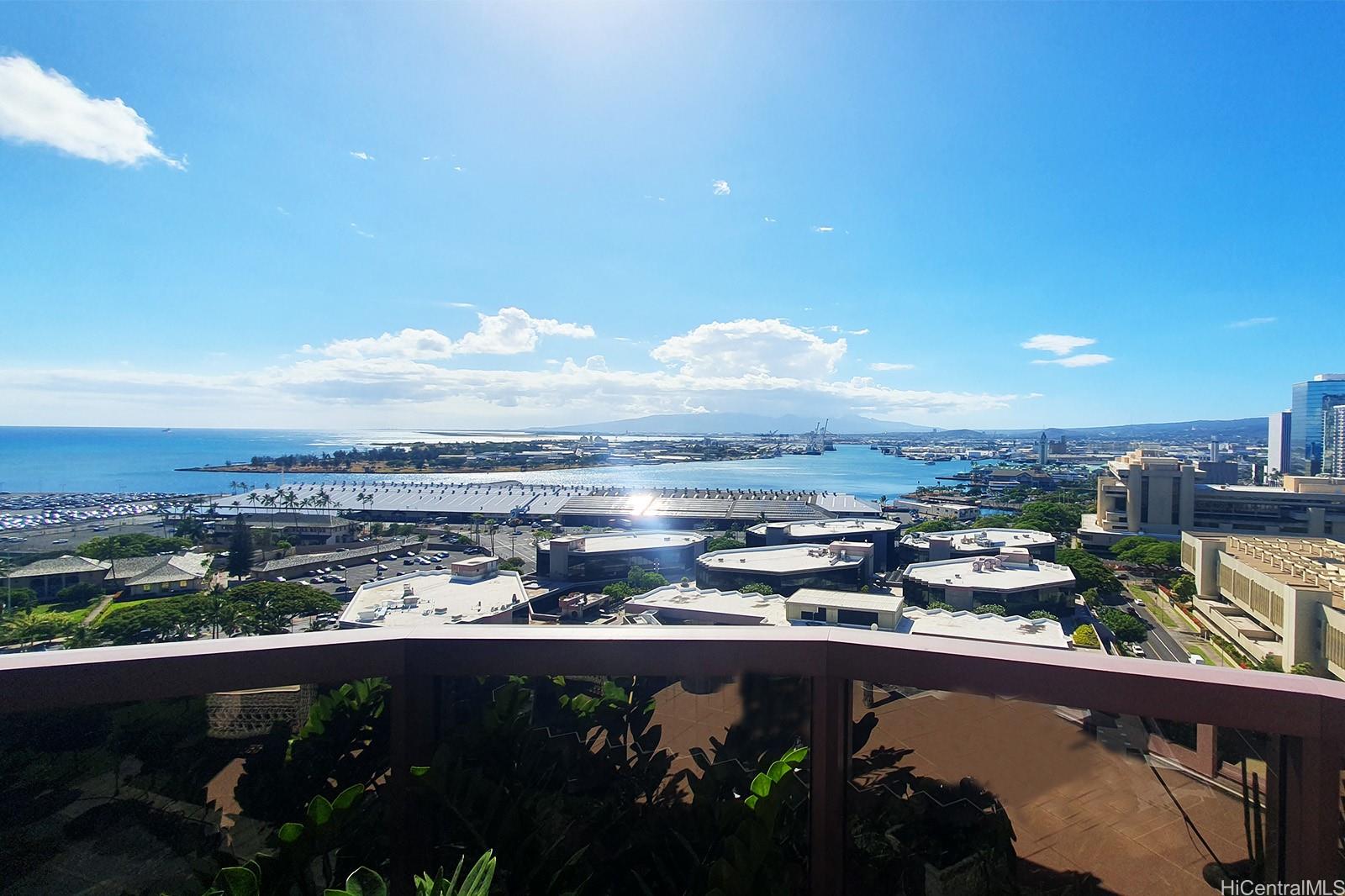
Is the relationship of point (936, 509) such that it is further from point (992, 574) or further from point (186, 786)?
point (186, 786)

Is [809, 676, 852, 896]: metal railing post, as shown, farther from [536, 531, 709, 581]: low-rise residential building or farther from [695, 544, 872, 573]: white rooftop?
[536, 531, 709, 581]: low-rise residential building

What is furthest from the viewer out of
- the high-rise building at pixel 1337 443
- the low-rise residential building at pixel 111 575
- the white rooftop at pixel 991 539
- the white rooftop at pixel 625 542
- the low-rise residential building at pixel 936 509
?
the high-rise building at pixel 1337 443

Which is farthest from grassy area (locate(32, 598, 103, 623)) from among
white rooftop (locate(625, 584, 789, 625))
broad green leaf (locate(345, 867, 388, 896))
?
broad green leaf (locate(345, 867, 388, 896))

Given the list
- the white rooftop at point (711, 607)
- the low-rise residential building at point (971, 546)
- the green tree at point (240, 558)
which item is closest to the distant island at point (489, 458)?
the green tree at point (240, 558)

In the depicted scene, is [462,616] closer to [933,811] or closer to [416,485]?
[933,811]

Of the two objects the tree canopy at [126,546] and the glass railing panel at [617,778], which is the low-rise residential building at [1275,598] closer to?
the glass railing panel at [617,778]

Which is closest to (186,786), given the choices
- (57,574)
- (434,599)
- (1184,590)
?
(434,599)
